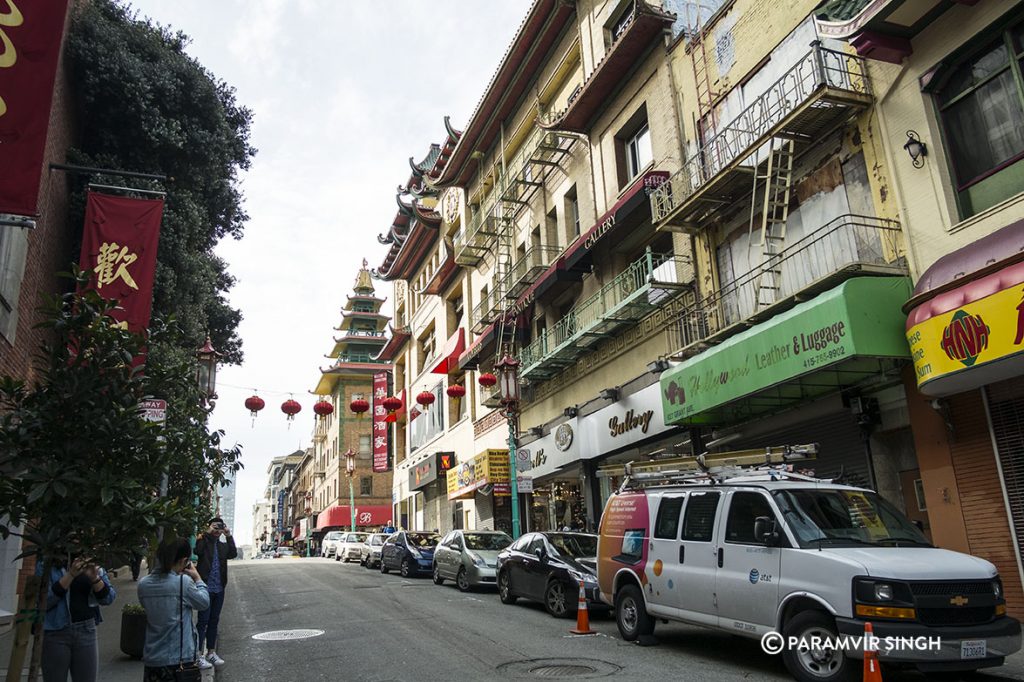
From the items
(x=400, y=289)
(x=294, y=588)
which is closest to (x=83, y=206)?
(x=294, y=588)

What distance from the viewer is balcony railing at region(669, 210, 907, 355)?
1245 cm

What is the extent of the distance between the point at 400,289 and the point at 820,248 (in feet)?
125

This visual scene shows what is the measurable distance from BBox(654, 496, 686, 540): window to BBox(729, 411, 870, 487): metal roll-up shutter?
14.6 ft

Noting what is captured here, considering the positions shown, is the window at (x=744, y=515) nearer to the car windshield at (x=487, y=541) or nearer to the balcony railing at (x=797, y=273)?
the balcony railing at (x=797, y=273)

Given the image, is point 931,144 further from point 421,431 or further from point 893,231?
point 421,431

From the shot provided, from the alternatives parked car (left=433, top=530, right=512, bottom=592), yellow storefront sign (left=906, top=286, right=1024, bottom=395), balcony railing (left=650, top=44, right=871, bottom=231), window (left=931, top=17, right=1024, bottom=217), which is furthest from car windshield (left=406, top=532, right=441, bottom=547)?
window (left=931, top=17, right=1024, bottom=217)

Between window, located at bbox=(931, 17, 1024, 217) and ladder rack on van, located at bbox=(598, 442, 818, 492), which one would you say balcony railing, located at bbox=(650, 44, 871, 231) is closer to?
window, located at bbox=(931, 17, 1024, 217)

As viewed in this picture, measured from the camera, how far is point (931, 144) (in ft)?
39.0

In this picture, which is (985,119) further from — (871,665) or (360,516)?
(360,516)

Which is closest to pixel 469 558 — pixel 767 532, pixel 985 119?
pixel 767 532

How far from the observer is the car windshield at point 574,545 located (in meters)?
13.9

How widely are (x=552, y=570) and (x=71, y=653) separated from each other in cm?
847

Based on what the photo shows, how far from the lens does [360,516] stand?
65.6 m

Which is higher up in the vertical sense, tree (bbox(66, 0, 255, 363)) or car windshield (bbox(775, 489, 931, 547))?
tree (bbox(66, 0, 255, 363))
